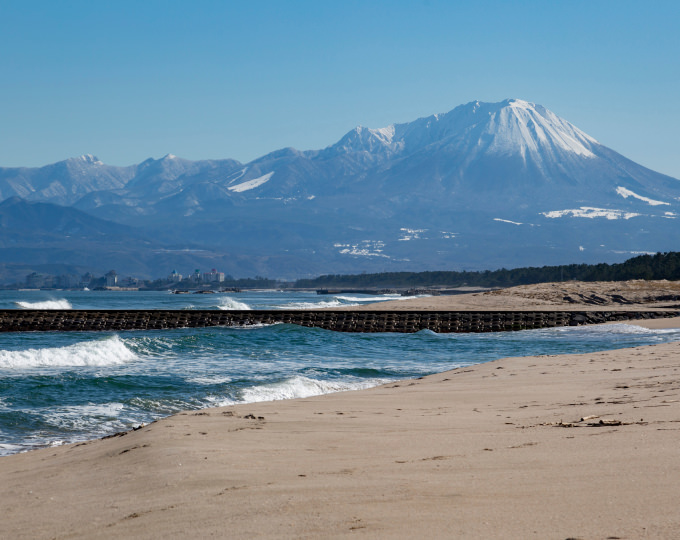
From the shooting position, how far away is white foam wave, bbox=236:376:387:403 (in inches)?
647

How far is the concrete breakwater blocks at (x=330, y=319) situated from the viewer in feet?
141

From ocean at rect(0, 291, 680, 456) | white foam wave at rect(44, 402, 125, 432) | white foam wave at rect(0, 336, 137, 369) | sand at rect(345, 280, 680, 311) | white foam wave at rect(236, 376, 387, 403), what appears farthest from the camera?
sand at rect(345, 280, 680, 311)

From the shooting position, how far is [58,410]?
1492 cm

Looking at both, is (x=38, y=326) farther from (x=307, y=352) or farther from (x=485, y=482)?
(x=485, y=482)

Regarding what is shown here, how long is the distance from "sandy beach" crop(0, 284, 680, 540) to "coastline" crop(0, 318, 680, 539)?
Result: 2cm

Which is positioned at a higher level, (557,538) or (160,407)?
(557,538)

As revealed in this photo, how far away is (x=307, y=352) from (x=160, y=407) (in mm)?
12997

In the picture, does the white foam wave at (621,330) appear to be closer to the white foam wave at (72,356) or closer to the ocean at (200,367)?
the ocean at (200,367)

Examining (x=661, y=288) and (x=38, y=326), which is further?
(x=661, y=288)

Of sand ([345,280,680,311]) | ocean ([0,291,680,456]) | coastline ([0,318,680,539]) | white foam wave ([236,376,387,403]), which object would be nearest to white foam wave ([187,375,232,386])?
ocean ([0,291,680,456])

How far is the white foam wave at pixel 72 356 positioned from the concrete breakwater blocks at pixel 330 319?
17.8m

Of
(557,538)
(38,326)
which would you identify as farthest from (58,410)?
(38,326)

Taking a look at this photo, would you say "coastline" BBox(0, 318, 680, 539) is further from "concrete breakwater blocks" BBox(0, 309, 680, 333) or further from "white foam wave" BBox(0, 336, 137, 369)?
"concrete breakwater blocks" BBox(0, 309, 680, 333)

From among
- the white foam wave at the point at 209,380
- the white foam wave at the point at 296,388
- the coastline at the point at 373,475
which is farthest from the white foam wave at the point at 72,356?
the coastline at the point at 373,475
